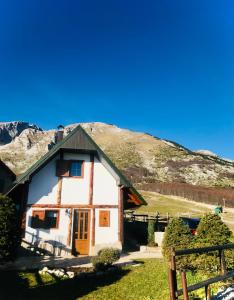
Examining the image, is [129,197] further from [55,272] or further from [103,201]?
[55,272]

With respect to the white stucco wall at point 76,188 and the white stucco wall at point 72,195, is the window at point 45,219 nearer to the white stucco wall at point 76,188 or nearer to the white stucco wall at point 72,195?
the white stucco wall at point 72,195

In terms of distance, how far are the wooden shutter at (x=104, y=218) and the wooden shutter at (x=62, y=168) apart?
3.66m

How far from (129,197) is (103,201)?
2403 millimetres

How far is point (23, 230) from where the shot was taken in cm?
2089

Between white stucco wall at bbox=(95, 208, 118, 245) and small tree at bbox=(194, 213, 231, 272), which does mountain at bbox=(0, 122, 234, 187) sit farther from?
small tree at bbox=(194, 213, 231, 272)

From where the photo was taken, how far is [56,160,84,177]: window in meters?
22.0

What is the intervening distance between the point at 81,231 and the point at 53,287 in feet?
27.6

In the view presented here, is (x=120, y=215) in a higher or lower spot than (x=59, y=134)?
lower

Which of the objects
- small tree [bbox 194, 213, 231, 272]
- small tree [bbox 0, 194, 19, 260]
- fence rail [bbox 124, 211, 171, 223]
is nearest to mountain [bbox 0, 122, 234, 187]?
fence rail [bbox 124, 211, 171, 223]

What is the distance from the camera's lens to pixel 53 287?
13484 millimetres

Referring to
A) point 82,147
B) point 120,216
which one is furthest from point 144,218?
point 82,147

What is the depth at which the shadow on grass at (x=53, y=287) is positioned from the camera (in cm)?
1230

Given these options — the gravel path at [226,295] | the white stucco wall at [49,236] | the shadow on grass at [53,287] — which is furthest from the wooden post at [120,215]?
the gravel path at [226,295]

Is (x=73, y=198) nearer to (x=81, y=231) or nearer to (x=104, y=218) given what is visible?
(x=81, y=231)
